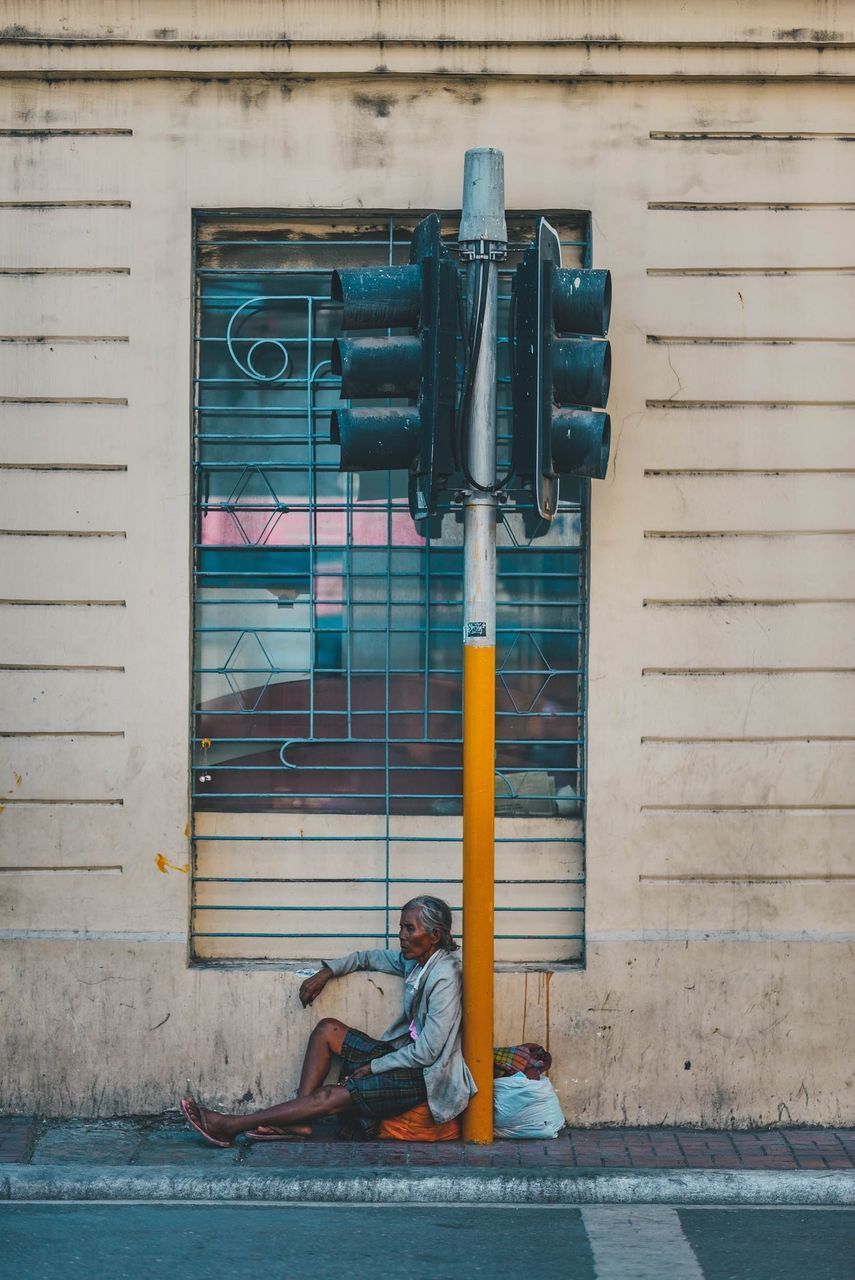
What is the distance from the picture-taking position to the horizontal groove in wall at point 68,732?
735 centimetres

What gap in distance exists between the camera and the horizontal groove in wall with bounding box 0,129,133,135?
24.2 ft

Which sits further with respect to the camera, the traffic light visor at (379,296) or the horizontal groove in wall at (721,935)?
the horizontal groove in wall at (721,935)

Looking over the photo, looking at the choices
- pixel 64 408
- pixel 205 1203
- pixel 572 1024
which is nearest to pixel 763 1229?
pixel 572 1024

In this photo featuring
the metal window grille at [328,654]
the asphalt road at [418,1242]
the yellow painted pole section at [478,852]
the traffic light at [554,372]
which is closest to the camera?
the asphalt road at [418,1242]

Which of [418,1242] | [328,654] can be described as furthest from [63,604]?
[418,1242]

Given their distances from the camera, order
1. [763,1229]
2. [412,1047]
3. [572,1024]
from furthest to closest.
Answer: [572,1024] < [412,1047] < [763,1229]

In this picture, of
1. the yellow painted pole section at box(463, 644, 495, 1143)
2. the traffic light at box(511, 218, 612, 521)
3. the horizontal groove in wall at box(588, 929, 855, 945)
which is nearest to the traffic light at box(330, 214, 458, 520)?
the traffic light at box(511, 218, 612, 521)

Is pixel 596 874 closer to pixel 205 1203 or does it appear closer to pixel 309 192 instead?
pixel 205 1203

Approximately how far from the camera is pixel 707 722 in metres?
7.30

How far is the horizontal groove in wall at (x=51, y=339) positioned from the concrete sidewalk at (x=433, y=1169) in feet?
12.2

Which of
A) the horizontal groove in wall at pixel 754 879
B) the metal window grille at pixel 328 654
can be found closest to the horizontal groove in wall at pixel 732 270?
the metal window grille at pixel 328 654

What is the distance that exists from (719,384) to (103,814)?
11.8 ft

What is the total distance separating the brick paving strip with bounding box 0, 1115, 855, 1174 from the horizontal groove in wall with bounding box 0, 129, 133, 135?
4703 mm

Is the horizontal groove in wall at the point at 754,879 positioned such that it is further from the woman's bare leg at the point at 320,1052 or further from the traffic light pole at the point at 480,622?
the woman's bare leg at the point at 320,1052
